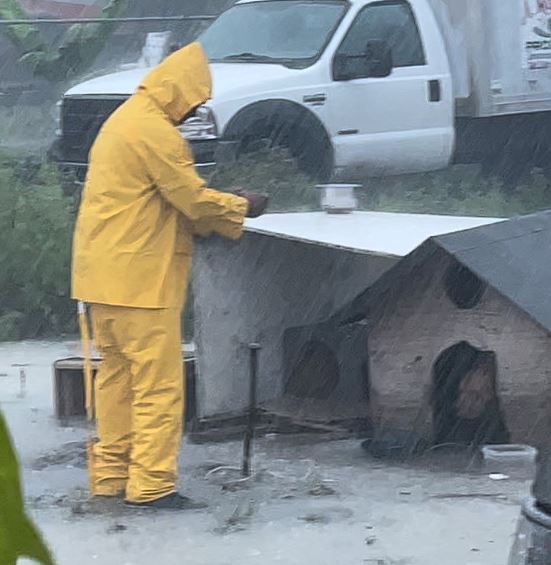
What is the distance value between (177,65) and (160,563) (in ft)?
5.56

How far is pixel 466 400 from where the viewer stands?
19.4 ft

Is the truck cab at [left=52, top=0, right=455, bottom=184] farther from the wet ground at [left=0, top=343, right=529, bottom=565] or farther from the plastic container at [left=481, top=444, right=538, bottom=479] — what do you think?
the plastic container at [left=481, top=444, right=538, bottom=479]

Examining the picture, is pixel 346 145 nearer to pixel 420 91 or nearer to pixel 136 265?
pixel 420 91

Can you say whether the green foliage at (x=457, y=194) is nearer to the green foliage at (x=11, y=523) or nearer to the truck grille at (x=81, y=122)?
the truck grille at (x=81, y=122)

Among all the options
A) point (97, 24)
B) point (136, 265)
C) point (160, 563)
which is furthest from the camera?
point (97, 24)

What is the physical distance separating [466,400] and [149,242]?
1741 mm

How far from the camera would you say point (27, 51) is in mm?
20062

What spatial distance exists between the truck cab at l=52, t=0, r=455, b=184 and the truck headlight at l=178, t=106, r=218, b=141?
0.04 ft

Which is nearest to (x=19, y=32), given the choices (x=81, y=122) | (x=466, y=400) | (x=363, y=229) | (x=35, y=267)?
(x=81, y=122)

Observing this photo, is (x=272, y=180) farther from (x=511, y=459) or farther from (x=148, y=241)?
(x=148, y=241)

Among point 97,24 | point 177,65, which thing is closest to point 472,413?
point 177,65

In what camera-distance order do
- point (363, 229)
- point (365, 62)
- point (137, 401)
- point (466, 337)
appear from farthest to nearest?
point (365, 62)
point (363, 229)
point (466, 337)
point (137, 401)

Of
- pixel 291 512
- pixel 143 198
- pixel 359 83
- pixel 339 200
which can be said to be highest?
pixel 359 83

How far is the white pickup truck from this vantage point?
11086 millimetres
